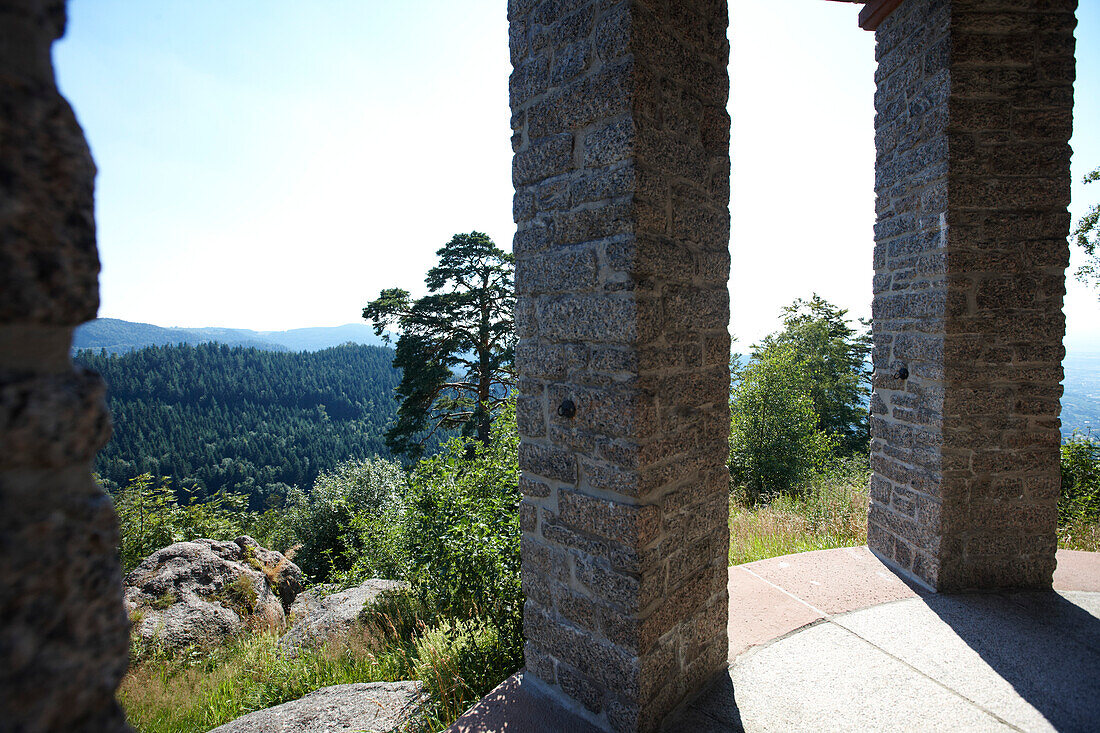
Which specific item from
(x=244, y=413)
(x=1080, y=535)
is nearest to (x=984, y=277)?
(x=1080, y=535)

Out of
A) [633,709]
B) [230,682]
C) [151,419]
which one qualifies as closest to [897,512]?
[633,709]

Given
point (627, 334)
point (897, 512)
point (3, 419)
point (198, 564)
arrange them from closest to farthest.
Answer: point (3, 419) → point (627, 334) → point (897, 512) → point (198, 564)

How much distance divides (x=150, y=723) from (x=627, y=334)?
15.4 ft

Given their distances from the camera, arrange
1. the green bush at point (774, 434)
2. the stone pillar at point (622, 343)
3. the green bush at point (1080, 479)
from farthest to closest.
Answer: the green bush at point (774, 434) < the green bush at point (1080, 479) < the stone pillar at point (622, 343)

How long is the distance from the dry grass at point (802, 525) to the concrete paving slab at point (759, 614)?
0.89 meters

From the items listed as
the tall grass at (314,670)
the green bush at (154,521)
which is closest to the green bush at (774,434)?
the tall grass at (314,670)

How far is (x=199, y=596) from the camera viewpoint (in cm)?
612

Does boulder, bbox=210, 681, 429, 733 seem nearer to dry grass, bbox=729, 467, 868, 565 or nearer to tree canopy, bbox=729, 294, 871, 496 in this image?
dry grass, bbox=729, 467, 868, 565

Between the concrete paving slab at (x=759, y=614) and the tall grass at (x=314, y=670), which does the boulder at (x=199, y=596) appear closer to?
the tall grass at (x=314, y=670)

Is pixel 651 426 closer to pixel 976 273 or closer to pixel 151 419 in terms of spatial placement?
pixel 976 273

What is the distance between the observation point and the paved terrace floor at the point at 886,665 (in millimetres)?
2197

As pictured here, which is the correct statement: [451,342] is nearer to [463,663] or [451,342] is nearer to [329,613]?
[329,613]

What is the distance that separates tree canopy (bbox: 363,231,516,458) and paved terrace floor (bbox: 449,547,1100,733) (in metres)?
10.9

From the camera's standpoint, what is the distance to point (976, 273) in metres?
3.08
